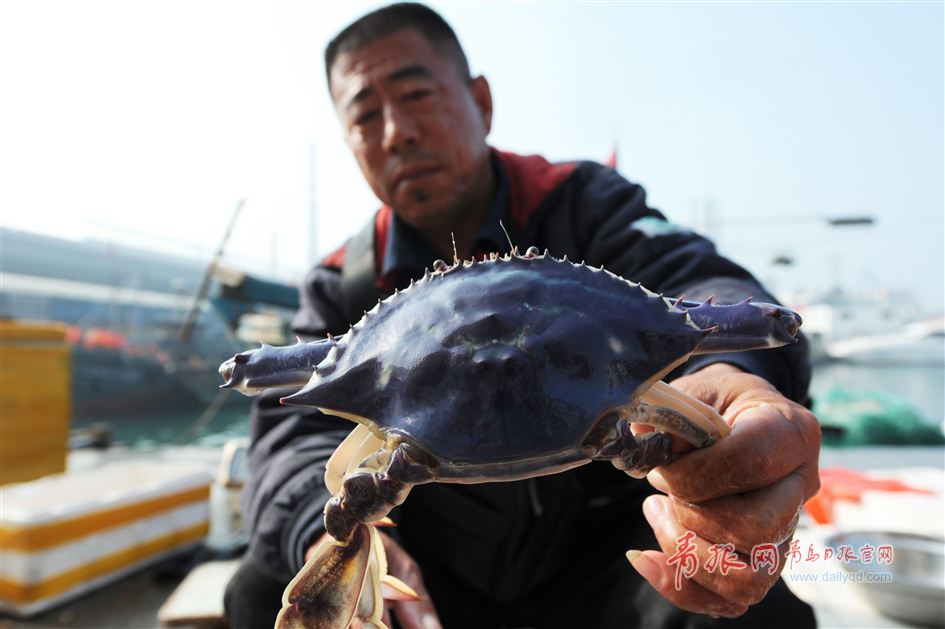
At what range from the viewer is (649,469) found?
90 centimetres

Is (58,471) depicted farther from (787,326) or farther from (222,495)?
(787,326)

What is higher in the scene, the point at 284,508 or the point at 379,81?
the point at 379,81

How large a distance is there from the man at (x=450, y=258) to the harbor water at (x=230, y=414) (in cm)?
1148

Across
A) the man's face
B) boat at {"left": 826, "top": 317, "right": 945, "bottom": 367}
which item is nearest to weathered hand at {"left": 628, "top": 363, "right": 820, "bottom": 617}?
the man's face

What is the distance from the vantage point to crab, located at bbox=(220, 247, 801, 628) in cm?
78

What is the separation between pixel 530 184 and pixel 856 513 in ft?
8.33

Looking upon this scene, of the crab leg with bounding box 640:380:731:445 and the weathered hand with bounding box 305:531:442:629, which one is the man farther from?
the crab leg with bounding box 640:380:731:445

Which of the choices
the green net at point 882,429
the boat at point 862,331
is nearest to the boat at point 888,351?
the boat at point 862,331

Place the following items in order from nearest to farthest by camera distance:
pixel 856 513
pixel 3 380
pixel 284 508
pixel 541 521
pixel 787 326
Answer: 1. pixel 787 326
2. pixel 284 508
3. pixel 541 521
4. pixel 856 513
5. pixel 3 380

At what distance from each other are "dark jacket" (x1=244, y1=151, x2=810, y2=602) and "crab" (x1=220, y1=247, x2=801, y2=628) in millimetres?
667

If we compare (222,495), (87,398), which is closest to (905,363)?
(222,495)

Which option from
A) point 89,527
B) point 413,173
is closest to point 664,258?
point 413,173

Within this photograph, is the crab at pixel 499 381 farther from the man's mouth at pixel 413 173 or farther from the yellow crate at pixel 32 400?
the yellow crate at pixel 32 400

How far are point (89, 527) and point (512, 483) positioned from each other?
2.50 meters
